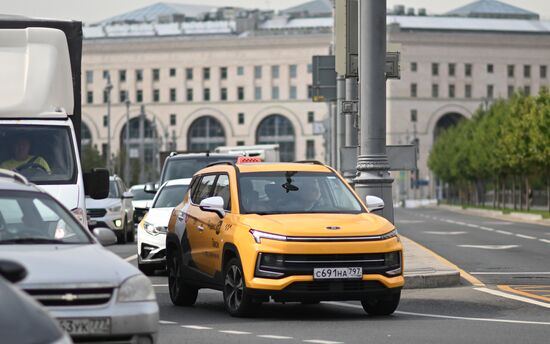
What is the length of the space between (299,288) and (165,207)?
30.3 ft

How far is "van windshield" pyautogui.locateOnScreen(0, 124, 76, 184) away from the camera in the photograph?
56.6 feet

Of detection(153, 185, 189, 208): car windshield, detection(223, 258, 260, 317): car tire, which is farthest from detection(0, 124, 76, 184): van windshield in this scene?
detection(153, 185, 189, 208): car windshield

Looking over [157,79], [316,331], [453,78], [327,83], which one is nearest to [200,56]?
[157,79]

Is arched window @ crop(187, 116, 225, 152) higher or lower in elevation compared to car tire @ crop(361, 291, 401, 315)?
higher

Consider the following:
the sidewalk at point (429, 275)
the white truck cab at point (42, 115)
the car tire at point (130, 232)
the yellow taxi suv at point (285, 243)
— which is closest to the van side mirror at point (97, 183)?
the white truck cab at point (42, 115)

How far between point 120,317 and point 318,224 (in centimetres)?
570

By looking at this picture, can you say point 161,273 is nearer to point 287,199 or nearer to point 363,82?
point 363,82

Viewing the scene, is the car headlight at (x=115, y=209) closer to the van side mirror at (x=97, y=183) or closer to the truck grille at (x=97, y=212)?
the truck grille at (x=97, y=212)

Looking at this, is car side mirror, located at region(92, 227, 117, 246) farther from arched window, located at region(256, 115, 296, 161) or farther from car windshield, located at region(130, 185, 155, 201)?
arched window, located at region(256, 115, 296, 161)

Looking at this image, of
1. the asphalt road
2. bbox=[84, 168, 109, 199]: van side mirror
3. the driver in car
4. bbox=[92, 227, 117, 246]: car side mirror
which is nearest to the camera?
bbox=[92, 227, 117, 246]: car side mirror

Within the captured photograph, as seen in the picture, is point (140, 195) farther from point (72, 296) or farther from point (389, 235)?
point (72, 296)

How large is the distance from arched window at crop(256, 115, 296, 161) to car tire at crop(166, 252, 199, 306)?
16464 centimetres

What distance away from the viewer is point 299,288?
15.1 meters

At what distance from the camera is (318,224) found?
1535 cm
